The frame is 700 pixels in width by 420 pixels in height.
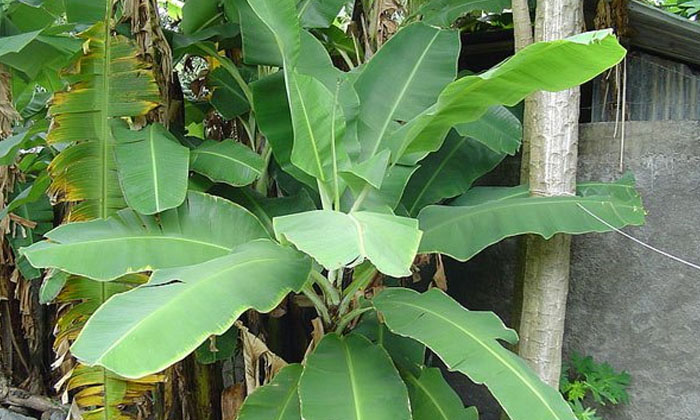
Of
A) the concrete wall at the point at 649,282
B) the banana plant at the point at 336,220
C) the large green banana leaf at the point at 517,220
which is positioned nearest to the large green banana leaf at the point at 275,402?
the banana plant at the point at 336,220

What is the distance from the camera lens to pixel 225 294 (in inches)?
41.5

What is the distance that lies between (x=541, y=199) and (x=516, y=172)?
0.63 metres

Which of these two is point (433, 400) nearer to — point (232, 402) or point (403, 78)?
point (232, 402)

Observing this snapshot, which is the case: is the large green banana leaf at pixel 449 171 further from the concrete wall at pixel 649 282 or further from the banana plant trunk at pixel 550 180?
the concrete wall at pixel 649 282

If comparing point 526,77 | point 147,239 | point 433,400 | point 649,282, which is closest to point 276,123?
point 147,239

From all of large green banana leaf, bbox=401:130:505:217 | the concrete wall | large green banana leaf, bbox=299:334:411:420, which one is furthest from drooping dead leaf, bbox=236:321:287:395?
the concrete wall

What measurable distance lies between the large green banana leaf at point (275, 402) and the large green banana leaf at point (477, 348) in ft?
1.03

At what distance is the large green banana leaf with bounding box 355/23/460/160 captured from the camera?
1506 mm

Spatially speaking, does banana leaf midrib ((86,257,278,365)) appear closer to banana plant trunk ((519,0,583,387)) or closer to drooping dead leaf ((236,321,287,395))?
drooping dead leaf ((236,321,287,395))

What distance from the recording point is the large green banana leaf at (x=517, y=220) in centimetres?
146

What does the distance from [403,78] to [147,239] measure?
828 millimetres

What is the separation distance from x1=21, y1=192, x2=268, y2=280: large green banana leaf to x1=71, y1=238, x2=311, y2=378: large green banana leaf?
0.20m

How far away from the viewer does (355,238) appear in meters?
0.91

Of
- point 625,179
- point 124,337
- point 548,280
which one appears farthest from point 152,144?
point 625,179
